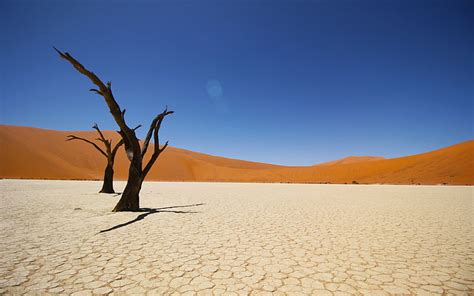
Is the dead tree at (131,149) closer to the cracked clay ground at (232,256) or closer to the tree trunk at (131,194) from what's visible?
the tree trunk at (131,194)

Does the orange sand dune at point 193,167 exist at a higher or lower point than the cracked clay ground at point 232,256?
higher

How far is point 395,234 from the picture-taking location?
17.8 ft

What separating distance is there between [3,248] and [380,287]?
20.7 feet

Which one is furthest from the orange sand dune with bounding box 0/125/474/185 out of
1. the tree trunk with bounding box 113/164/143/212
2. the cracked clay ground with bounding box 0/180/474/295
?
the tree trunk with bounding box 113/164/143/212

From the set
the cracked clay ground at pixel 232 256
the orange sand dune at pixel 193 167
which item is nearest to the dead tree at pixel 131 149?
the cracked clay ground at pixel 232 256

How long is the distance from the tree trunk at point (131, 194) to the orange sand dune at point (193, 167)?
30977mm

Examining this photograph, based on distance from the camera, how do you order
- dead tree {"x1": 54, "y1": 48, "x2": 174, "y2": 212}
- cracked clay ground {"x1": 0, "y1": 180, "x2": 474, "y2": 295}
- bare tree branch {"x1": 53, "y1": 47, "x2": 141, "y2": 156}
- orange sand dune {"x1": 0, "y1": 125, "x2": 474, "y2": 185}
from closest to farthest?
cracked clay ground {"x1": 0, "y1": 180, "x2": 474, "y2": 295}
bare tree branch {"x1": 53, "y1": 47, "x2": 141, "y2": 156}
dead tree {"x1": 54, "y1": 48, "x2": 174, "y2": 212}
orange sand dune {"x1": 0, "y1": 125, "x2": 474, "y2": 185}

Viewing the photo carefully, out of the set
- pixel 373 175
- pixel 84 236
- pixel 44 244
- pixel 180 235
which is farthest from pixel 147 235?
pixel 373 175

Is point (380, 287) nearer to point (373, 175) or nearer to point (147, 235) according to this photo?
point (147, 235)

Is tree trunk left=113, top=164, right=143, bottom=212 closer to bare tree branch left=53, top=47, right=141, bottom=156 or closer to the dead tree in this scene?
the dead tree

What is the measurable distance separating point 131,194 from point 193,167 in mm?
42156

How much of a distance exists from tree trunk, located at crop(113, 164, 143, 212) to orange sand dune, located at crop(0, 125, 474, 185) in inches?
1220

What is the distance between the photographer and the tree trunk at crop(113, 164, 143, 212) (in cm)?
793

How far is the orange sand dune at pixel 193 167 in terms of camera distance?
1143 inches
